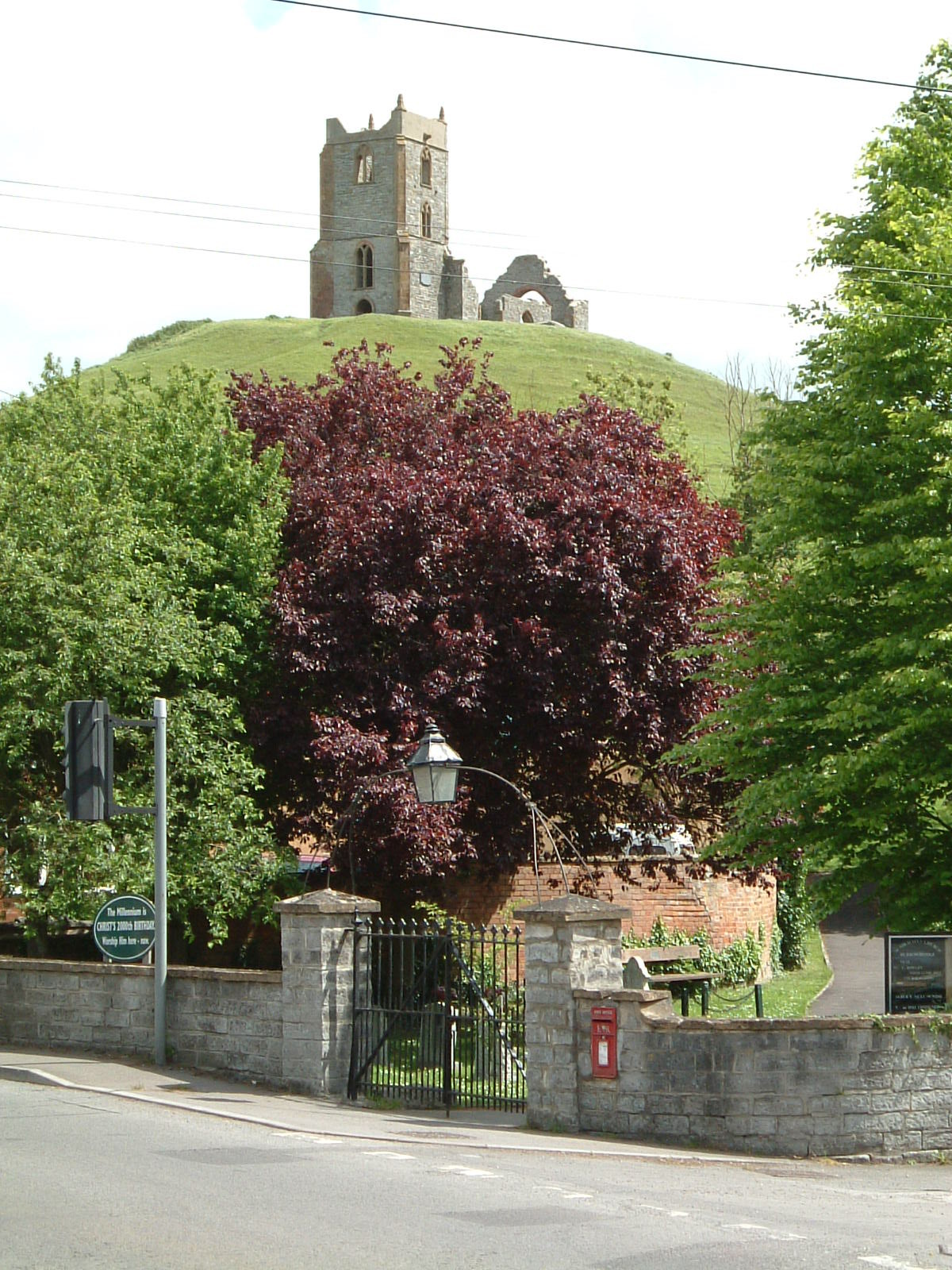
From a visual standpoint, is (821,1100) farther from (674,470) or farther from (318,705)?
(674,470)

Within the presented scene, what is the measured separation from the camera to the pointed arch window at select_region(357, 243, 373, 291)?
4905 inches

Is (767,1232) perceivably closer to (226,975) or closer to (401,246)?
(226,975)

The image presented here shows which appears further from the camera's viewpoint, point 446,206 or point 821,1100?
point 446,206

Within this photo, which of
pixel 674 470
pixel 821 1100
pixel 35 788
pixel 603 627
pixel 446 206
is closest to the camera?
pixel 821 1100

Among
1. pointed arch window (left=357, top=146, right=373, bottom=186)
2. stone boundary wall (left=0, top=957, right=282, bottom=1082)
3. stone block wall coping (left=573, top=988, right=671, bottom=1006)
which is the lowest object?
stone boundary wall (left=0, top=957, right=282, bottom=1082)

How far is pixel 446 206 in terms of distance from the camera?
13250cm

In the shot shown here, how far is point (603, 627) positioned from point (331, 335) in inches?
3632

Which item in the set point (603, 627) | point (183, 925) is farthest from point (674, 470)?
point (183, 925)

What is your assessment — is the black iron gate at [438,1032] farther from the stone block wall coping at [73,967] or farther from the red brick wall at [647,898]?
the red brick wall at [647,898]

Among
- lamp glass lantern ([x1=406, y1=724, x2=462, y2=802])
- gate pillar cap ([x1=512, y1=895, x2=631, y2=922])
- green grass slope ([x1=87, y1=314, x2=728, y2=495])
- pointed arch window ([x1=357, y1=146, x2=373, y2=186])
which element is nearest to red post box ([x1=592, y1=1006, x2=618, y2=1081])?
gate pillar cap ([x1=512, y1=895, x2=631, y2=922])

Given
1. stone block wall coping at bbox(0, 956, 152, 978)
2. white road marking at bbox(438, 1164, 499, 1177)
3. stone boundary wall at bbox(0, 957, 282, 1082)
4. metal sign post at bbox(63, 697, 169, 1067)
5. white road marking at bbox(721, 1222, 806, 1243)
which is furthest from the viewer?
stone block wall coping at bbox(0, 956, 152, 978)

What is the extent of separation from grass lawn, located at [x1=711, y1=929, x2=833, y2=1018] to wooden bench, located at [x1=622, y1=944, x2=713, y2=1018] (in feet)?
1.16

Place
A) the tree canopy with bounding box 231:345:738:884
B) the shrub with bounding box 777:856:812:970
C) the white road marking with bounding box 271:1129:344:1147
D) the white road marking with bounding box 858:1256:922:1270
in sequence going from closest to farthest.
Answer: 1. the white road marking with bounding box 858:1256:922:1270
2. the white road marking with bounding box 271:1129:344:1147
3. the tree canopy with bounding box 231:345:738:884
4. the shrub with bounding box 777:856:812:970

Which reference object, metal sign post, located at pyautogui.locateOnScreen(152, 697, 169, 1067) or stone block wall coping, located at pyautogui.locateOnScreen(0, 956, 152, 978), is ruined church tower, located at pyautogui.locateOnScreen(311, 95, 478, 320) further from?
metal sign post, located at pyautogui.locateOnScreen(152, 697, 169, 1067)
